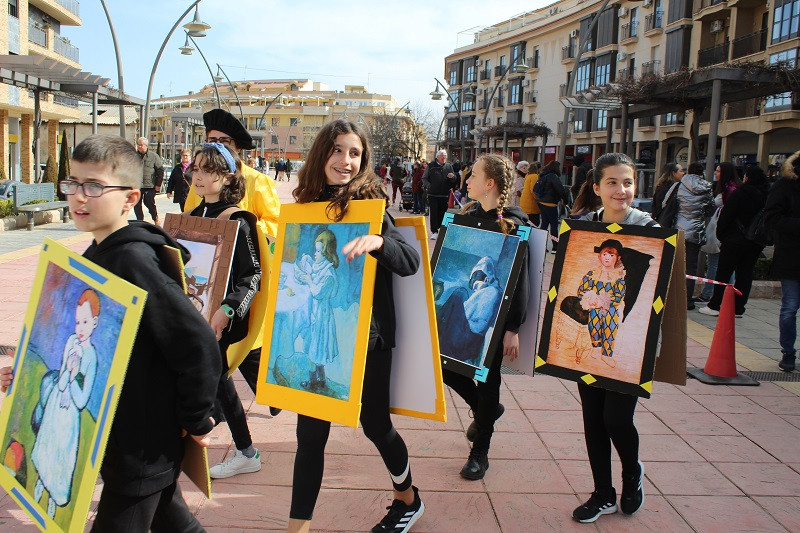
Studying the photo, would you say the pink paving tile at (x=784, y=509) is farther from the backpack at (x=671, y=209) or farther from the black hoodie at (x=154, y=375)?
the backpack at (x=671, y=209)

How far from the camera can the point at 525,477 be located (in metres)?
3.96

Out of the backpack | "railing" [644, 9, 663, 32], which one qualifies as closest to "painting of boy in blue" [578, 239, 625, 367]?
the backpack

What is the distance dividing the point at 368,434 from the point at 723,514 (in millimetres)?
1911

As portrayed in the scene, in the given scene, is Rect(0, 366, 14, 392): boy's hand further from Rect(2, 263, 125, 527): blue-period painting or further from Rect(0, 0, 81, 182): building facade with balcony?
Rect(0, 0, 81, 182): building facade with balcony

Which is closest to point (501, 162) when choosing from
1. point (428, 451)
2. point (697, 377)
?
point (428, 451)

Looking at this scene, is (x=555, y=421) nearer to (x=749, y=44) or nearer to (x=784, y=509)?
(x=784, y=509)

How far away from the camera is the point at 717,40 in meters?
37.3

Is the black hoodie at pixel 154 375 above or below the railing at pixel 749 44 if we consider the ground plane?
below

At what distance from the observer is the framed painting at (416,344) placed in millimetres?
3021

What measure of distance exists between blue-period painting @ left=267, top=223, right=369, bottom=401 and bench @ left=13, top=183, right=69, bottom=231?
12933mm

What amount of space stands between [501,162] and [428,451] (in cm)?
175

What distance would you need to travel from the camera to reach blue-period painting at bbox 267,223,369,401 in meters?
2.83

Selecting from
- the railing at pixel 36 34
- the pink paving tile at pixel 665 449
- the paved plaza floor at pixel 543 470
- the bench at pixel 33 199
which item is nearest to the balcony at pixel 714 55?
the bench at pixel 33 199

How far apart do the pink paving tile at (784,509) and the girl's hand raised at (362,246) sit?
248cm
